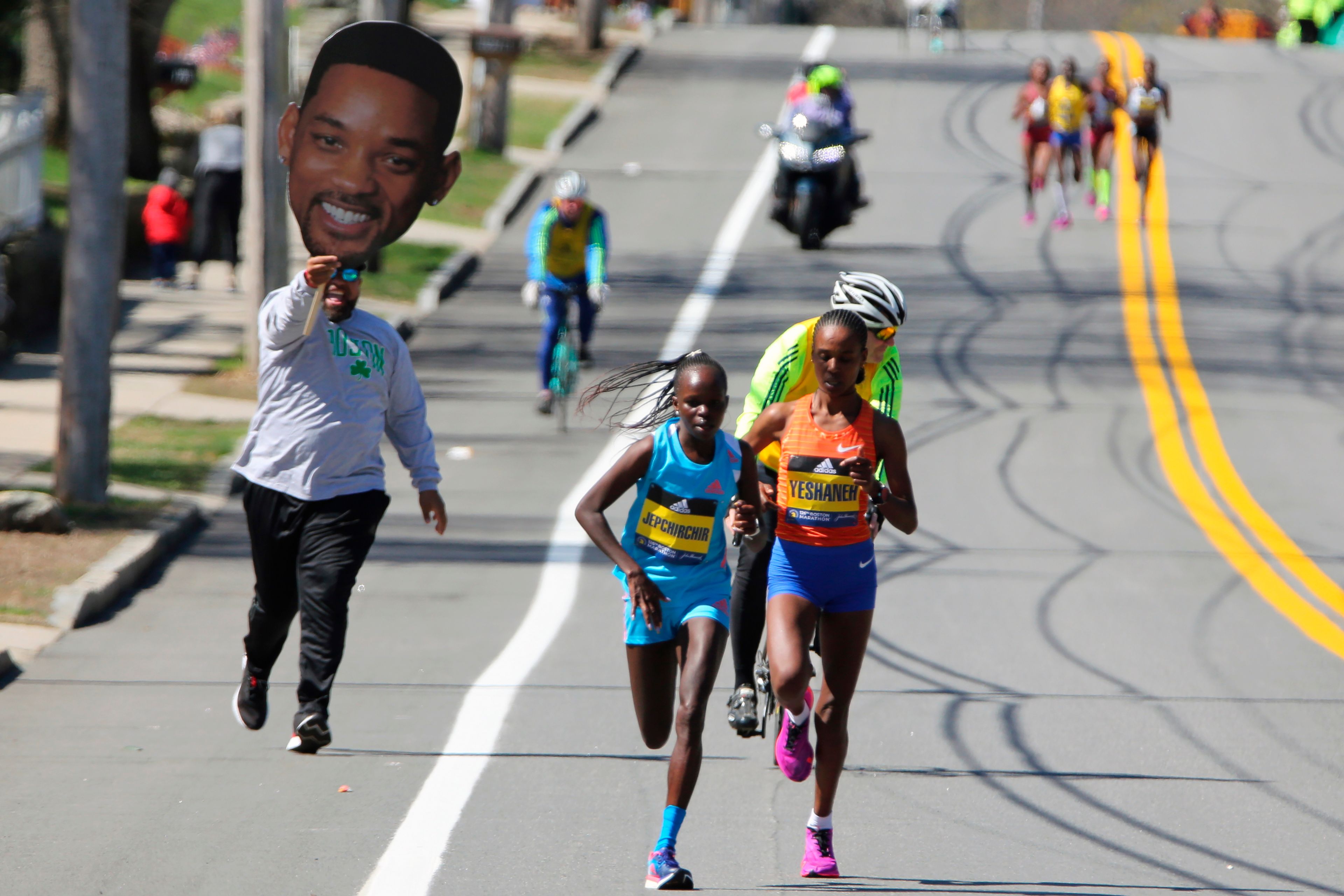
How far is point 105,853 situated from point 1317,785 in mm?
4912

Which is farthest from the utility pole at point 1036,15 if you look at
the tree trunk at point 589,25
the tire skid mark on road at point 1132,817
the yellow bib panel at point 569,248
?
the tire skid mark on road at point 1132,817

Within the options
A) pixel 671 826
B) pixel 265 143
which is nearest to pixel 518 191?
pixel 265 143

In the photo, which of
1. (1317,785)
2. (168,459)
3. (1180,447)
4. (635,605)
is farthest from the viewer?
(1180,447)

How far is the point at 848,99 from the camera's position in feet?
70.9

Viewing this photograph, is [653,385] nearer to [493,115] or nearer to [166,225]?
[166,225]

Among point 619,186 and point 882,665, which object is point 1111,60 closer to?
point 619,186

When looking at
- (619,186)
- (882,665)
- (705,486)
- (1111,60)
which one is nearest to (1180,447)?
(882,665)

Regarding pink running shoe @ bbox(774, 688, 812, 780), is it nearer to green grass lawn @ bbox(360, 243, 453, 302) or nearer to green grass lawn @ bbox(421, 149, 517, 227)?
green grass lawn @ bbox(360, 243, 453, 302)

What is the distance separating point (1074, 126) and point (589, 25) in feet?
56.3

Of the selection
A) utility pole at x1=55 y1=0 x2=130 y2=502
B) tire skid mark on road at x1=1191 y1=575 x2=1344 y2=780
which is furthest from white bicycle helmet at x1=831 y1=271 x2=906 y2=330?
utility pole at x1=55 y1=0 x2=130 y2=502

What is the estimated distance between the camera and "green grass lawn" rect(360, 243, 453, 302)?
21.0 meters

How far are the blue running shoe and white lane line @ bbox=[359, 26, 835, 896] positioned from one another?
779mm

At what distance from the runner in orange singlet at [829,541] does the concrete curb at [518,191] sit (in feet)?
43.5

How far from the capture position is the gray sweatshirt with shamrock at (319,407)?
657cm
